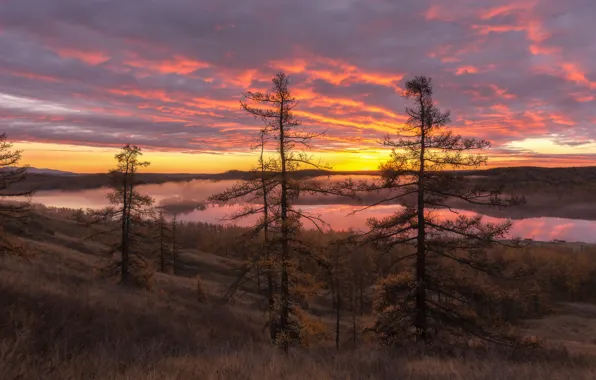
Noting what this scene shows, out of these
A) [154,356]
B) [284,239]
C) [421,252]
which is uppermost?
[154,356]

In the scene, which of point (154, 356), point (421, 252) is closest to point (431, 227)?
point (421, 252)

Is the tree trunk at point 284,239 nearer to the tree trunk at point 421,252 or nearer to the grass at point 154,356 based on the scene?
the grass at point 154,356

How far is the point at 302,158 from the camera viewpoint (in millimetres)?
17406

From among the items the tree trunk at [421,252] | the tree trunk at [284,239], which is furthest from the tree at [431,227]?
the tree trunk at [284,239]

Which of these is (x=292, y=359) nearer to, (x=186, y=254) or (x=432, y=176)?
(x=432, y=176)

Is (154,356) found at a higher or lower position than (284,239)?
higher

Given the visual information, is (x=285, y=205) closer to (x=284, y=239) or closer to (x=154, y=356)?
(x=284, y=239)

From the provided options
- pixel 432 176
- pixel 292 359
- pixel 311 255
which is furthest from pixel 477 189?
pixel 292 359

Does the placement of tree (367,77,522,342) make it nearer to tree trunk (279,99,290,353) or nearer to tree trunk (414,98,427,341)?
tree trunk (414,98,427,341)

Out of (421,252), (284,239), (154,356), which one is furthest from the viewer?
(284,239)

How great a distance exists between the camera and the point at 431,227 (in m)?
16.7

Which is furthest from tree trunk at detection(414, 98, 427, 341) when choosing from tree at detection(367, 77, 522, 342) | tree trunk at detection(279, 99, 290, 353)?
tree trunk at detection(279, 99, 290, 353)

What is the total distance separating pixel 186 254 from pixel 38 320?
8163cm

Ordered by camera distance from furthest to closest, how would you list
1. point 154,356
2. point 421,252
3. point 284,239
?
point 284,239 < point 421,252 < point 154,356
